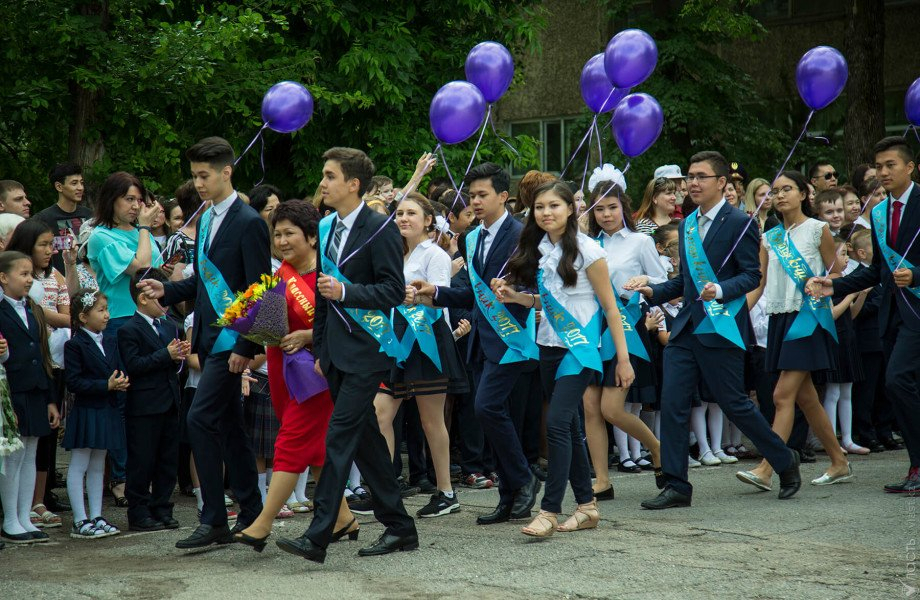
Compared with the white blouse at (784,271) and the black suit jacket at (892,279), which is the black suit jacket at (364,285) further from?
the white blouse at (784,271)

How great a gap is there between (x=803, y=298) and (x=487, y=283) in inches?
107

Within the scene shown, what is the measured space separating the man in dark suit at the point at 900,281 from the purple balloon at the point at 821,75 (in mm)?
487

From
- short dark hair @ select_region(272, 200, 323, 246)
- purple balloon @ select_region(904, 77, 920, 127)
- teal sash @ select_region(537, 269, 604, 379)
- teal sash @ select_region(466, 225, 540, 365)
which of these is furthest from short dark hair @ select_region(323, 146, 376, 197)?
purple balloon @ select_region(904, 77, 920, 127)

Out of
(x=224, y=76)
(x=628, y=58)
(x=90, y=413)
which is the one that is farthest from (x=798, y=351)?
(x=224, y=76)

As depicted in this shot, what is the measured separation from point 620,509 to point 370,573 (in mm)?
2272

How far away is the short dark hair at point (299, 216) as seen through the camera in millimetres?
6363

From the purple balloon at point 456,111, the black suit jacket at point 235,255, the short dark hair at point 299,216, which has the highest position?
the purple balloon at point 456,111

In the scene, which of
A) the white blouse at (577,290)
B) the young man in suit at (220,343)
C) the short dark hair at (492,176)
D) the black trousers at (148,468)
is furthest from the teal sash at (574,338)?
the black trousers at (148,468)

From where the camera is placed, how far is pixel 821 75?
7980mm

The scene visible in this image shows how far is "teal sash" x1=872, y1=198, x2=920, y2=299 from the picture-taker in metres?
7.89

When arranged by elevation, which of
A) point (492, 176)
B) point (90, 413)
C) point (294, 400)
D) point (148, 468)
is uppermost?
point (492, 176)

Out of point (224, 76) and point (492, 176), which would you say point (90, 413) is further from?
point (224, 76)

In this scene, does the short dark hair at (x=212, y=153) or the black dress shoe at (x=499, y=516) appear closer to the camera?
the short dark hair at (x=212, y=153)

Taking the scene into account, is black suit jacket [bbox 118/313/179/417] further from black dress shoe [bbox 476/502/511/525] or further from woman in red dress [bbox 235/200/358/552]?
black dress shoe [bbox 476/502/511/525]
